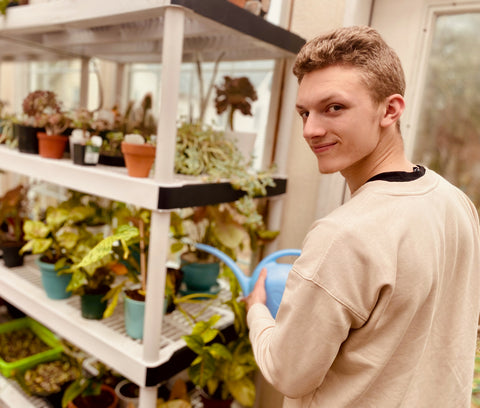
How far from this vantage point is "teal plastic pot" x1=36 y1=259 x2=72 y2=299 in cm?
142

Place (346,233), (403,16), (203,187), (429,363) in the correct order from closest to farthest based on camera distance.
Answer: (346,233) → (429,363) → (203,187) → (403,16)

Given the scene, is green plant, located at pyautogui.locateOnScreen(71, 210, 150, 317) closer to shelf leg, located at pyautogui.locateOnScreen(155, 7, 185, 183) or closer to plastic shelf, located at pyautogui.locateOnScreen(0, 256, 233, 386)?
plastic shelf, located at pyautogui.locateOnScreen(0, 256, 233, 386)

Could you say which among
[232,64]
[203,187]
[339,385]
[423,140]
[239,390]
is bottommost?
[239,390]

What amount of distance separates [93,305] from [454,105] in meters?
1.37

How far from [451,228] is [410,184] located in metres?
0.12

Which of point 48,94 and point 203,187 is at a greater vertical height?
point 48,94

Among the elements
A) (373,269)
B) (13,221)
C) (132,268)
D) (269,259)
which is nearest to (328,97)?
(373,269)

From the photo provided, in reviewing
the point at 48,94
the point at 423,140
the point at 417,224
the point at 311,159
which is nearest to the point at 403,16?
the point at 423,140

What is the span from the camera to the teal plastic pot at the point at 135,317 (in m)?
1.21

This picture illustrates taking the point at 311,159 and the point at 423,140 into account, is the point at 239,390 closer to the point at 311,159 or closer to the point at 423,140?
the point at 311,159

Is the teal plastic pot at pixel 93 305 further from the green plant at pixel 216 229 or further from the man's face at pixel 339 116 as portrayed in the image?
the man's face at pixel 339 116

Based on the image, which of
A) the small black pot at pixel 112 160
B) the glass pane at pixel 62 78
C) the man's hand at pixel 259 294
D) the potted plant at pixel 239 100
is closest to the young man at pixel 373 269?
the man's hand at pixel 259 294

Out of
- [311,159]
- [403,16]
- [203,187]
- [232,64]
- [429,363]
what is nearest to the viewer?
[429,363]

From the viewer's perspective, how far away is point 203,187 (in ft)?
3.76
